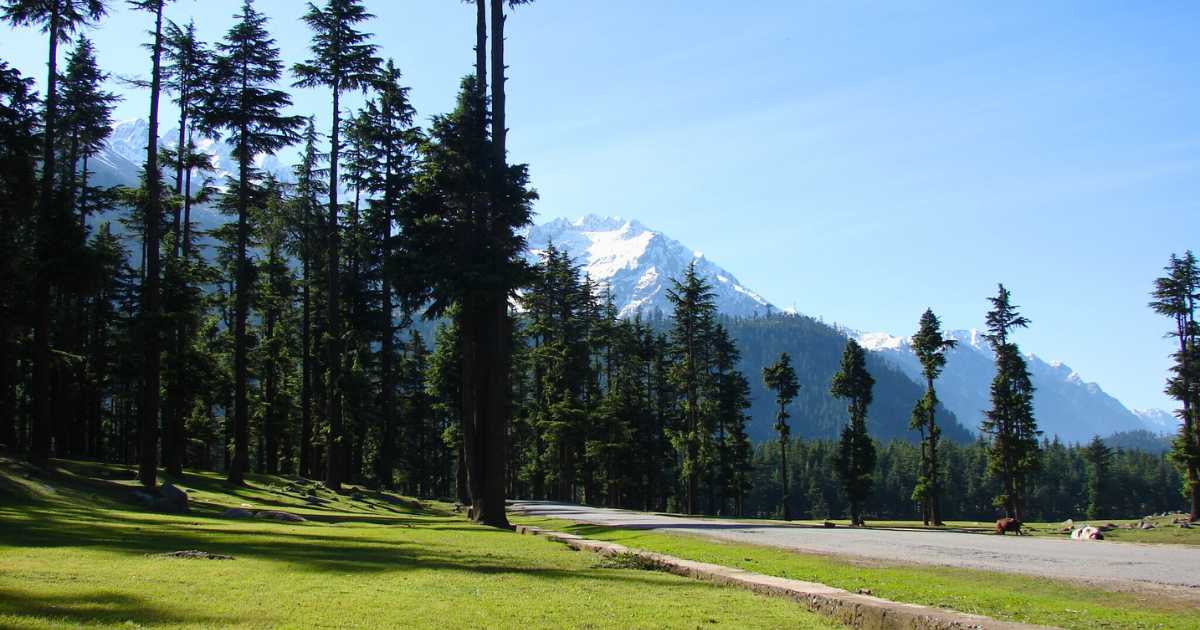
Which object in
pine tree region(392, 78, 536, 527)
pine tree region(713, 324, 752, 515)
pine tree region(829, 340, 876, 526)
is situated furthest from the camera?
pine tree region(713, 324, 752, 515)

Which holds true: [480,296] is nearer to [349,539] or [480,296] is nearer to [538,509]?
[349,539]

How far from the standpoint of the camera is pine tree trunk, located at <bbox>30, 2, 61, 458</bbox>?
26.1 m

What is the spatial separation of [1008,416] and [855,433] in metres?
12.8

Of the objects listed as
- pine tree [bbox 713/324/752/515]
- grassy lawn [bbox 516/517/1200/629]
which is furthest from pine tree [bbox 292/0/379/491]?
pine tree [bbox 713/324/752/515]

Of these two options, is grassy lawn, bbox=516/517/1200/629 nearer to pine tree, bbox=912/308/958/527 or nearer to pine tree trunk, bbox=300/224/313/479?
pine tree trunk, bbox=300/224/313/479

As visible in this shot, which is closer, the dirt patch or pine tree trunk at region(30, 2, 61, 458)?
the dirt patch

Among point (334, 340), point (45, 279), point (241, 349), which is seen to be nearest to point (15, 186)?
point (45, 279)

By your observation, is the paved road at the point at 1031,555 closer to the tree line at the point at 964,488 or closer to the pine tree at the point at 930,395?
the pine tree at the point at 930,395

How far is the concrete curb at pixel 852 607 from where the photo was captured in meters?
7.83

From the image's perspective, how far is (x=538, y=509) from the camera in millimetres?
45125

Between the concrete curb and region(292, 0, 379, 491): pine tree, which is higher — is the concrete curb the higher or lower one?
the lower one

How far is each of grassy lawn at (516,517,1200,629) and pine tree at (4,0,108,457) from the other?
73.2 ft

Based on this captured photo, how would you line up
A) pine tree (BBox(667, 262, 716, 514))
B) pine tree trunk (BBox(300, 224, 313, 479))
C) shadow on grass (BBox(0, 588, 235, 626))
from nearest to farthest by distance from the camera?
shadow on grass (BBox(0, 588, 235, 626)) → pine tree trunk (BBox(300, 224, 313, 479)) → pine tree (BBox(667, 262, 716, 514))

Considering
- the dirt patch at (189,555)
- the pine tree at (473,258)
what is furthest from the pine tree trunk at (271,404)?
the dirt patch at (189,555)
